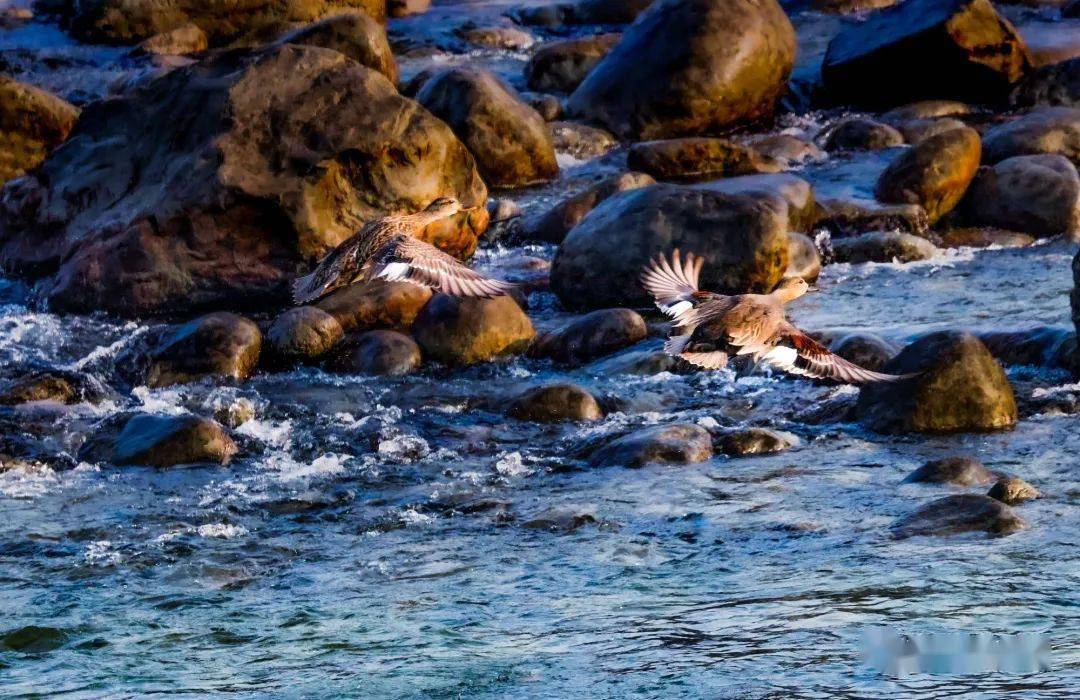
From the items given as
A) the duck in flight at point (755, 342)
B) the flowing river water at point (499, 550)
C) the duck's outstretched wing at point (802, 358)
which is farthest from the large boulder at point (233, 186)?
the duck's outstretched wing at point (802, 358)

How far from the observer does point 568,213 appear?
43.2 ft

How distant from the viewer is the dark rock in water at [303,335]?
32.2 ft

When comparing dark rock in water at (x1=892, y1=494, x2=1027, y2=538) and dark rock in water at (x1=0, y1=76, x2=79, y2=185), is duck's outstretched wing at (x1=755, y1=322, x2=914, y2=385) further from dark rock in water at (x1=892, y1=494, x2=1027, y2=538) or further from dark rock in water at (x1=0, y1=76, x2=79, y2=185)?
dark rock in water at (x1=0, y1=76, x2=79, y2=185)

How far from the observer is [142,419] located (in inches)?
328

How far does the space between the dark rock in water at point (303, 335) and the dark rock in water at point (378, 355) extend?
0.37 ft

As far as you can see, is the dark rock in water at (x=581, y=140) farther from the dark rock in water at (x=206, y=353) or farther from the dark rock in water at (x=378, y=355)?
the dark rock in water at (x=206, y=353)

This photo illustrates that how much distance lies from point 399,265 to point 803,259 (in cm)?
467

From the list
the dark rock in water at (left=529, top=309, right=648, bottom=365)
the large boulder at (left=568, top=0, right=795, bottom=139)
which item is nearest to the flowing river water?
the dark rock in water at (left=529, top=309, right=648, bottom=365)

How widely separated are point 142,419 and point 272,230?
10.1ft

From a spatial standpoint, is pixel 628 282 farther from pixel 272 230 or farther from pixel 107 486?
pixel 107 486

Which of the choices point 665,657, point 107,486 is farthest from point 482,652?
point 107,486

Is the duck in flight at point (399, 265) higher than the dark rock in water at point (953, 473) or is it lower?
higher

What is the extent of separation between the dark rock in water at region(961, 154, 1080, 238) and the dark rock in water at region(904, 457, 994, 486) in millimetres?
6533

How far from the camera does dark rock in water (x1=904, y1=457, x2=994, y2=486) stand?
6.88 m
